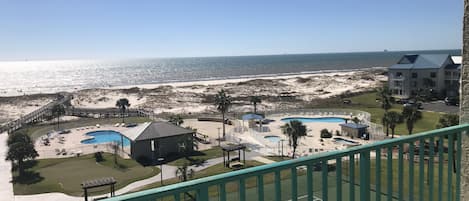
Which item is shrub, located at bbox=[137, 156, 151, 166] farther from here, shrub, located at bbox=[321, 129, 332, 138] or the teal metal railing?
the teal metal railing

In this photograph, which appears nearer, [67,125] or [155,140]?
[155,140]

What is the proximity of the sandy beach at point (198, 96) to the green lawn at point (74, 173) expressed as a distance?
25387 mm

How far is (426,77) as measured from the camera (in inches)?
1859

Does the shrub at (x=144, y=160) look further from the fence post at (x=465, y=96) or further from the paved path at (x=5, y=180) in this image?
the fence post at (x=465, y=96)

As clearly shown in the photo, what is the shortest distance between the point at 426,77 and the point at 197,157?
3479 cm

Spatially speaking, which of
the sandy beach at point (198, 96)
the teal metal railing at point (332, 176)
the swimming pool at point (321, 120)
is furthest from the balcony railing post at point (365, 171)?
the sandy beach at point (198, 96)

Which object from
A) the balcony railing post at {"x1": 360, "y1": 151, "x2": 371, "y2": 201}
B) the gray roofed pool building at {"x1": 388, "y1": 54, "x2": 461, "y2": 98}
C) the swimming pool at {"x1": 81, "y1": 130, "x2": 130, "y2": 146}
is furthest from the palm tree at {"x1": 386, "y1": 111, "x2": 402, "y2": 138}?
the balcony railing post at {"x1": 360, "y1": 151, "x2": 371, "y2": 201}

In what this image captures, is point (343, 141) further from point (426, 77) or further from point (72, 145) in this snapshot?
point (426, 77)

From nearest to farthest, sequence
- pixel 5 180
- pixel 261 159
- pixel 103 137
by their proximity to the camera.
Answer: pixel 5 180, pixel 261 159, pixel 103 137

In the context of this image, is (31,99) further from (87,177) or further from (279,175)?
(279,175)

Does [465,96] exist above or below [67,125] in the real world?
above

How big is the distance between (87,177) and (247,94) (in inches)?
1842

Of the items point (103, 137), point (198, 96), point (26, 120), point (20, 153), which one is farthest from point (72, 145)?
point (198, 96)

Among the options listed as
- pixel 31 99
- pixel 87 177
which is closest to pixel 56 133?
pixel 87 177
